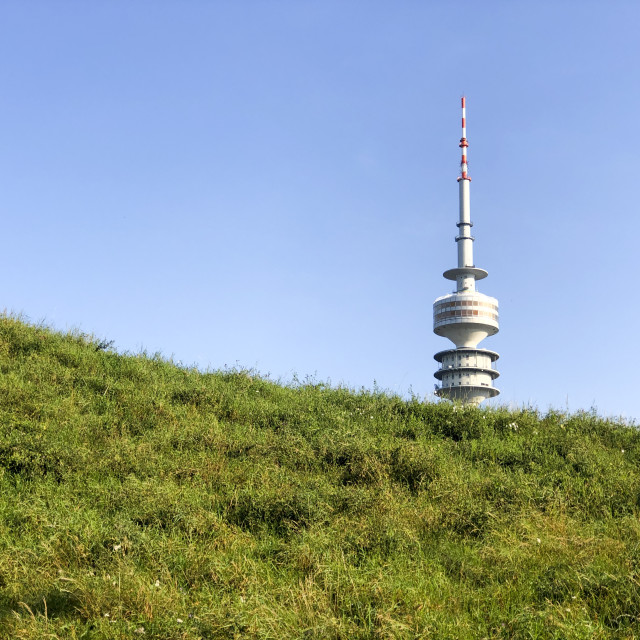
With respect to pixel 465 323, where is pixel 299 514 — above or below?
below

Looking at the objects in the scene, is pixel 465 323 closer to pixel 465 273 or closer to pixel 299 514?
pixel 465 273

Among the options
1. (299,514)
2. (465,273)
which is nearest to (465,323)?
(465,273)

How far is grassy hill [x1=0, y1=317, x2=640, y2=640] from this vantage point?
22.4ft

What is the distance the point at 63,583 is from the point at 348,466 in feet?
18.1

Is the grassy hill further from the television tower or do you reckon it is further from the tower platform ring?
the tower platform ring

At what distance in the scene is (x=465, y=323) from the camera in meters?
146

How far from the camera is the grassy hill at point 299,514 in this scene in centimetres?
682

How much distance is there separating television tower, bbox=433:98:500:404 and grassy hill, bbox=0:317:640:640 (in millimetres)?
130200

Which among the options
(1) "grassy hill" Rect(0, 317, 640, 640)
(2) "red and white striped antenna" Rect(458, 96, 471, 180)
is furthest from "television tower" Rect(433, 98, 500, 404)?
(1) "grassy hill" Rect(0, 317, 640, 640)

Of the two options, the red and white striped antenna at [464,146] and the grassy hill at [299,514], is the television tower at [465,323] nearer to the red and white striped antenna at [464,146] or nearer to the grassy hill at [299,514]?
the red and white striped antenna at [464,146]

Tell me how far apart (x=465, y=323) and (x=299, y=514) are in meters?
140

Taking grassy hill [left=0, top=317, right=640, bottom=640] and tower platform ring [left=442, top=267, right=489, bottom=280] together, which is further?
tower platform ring [left=442, top=267, right=489, bottom=280]

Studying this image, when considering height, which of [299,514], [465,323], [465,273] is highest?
[465,273]

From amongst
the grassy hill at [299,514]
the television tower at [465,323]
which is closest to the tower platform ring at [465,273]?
the television tower at [465,323]
